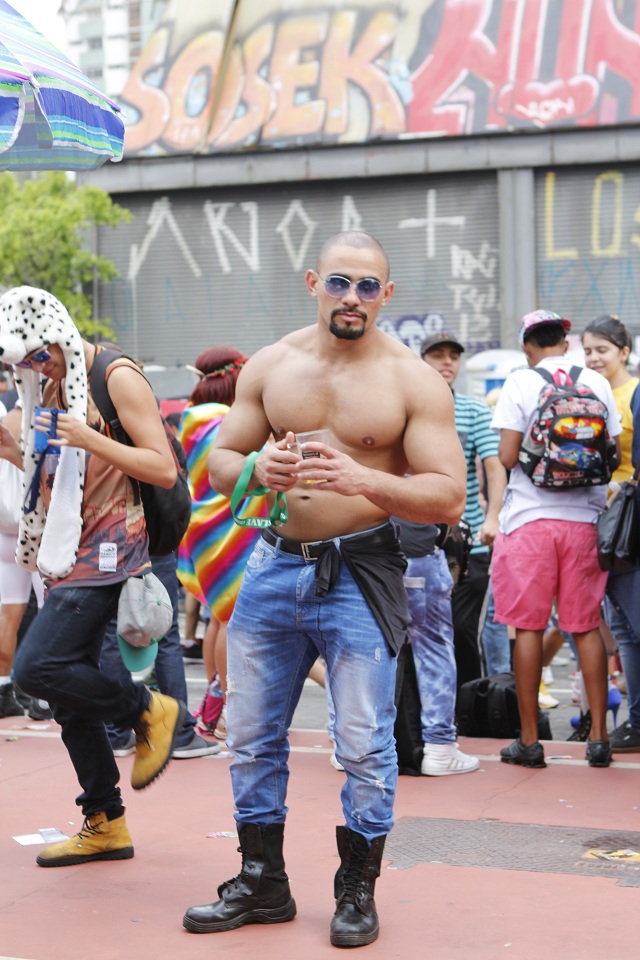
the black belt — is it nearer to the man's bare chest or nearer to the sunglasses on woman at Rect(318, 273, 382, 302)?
the man's bare chest

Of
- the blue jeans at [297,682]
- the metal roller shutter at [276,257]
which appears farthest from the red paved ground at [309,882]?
the metal roller shutter at [276,257]

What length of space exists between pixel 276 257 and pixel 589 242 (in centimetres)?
605

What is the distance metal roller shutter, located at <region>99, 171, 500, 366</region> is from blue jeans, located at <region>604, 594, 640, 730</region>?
17.7 m

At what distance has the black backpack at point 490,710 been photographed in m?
7.18

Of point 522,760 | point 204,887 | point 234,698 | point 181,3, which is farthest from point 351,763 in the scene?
point 181,3

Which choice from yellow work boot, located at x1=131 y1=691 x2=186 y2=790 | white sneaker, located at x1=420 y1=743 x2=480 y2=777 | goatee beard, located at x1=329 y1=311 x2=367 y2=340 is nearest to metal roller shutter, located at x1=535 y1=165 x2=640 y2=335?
white sneaker, located at x1=420 y1=743 x2=480 y2=777

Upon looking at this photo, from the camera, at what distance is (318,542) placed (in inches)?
160

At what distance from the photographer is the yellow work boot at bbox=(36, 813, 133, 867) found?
4.73 m

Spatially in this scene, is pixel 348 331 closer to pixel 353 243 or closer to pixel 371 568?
pixel 353 243

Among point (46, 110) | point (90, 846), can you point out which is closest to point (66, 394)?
point (46, 110)

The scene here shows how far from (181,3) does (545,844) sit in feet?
76.9

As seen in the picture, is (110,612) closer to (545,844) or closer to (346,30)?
(545,844)

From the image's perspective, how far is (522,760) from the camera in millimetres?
6434

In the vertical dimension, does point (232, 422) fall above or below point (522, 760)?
above
